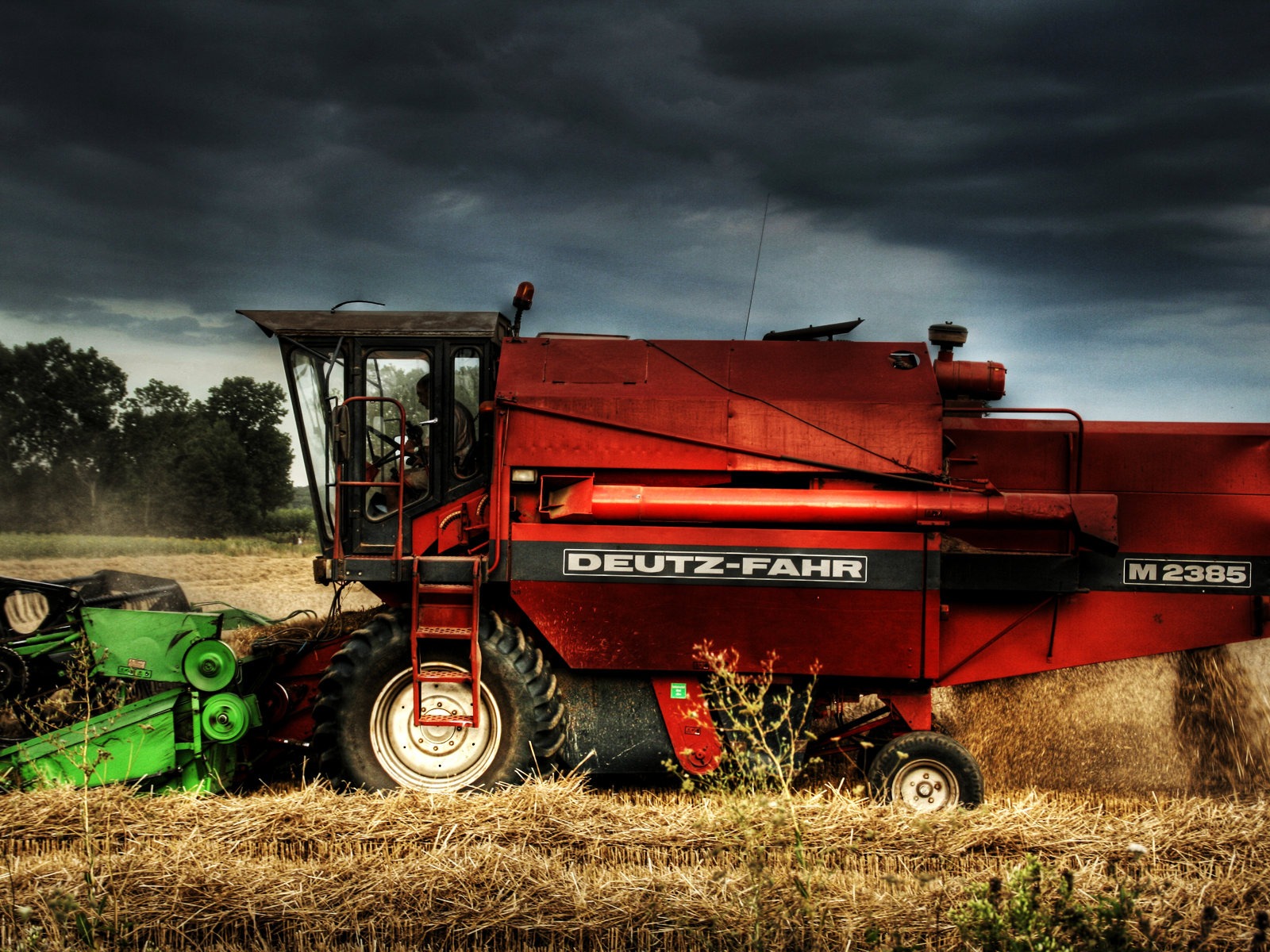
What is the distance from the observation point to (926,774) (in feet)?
17.0

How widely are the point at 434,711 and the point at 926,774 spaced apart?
9.20 ft

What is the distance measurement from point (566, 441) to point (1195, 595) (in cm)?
381

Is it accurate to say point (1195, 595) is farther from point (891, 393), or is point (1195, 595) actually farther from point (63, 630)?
point (63, 630)

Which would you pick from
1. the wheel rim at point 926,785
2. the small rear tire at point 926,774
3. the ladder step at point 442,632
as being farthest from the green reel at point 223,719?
the wheel rim at point 926,785

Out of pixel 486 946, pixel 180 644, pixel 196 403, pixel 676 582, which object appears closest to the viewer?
pixel 486 946

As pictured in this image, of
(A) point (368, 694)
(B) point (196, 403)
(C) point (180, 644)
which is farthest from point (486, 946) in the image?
(B) point (196, 403)

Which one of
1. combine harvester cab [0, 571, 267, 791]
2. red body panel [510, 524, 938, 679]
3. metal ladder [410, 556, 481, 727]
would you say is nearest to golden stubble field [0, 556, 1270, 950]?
combine harvester cab [0, 571, 267, 791]

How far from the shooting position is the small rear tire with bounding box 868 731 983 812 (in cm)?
511

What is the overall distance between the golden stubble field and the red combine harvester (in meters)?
0.44

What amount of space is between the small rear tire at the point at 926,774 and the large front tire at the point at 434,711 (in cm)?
183

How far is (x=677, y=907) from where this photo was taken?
3.68 m

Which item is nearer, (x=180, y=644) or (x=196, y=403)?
(x=180, y=644)

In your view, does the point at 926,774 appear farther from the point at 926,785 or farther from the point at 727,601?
the point at 727,601

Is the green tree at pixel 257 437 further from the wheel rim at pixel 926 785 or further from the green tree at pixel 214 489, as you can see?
the wheel rim at pixel 926 785
